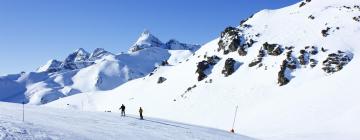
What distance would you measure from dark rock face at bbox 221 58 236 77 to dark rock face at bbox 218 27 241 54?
32.1 ft

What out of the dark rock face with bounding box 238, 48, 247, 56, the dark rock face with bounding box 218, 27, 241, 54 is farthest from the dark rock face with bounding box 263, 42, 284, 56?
the dark rock face with bounding box 218, 27, 241, 54

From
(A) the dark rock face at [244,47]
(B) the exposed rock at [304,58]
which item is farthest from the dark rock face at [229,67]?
(B) the exposed rock at [304,58]

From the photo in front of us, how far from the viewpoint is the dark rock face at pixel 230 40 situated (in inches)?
4887

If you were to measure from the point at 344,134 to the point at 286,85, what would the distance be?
41066 mm

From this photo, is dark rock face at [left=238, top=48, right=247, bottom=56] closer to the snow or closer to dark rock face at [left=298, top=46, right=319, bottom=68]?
the snow

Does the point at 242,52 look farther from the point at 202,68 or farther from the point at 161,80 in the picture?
the point at 161,80

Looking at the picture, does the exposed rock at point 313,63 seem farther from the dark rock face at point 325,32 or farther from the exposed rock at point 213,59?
the exposed rock at point 213,59

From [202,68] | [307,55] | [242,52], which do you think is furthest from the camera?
[202,68]

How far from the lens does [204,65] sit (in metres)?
122

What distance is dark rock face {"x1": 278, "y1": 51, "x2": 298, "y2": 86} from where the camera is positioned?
95875 mm

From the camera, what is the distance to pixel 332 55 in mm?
98000

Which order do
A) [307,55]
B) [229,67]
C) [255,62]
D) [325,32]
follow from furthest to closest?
1. [229,67]
2. [325,32]
3. [255,62]
4. [307,55]

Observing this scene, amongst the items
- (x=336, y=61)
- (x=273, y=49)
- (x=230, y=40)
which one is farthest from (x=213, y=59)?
(x=336, y=61)

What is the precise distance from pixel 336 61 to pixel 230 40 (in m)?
36.9
